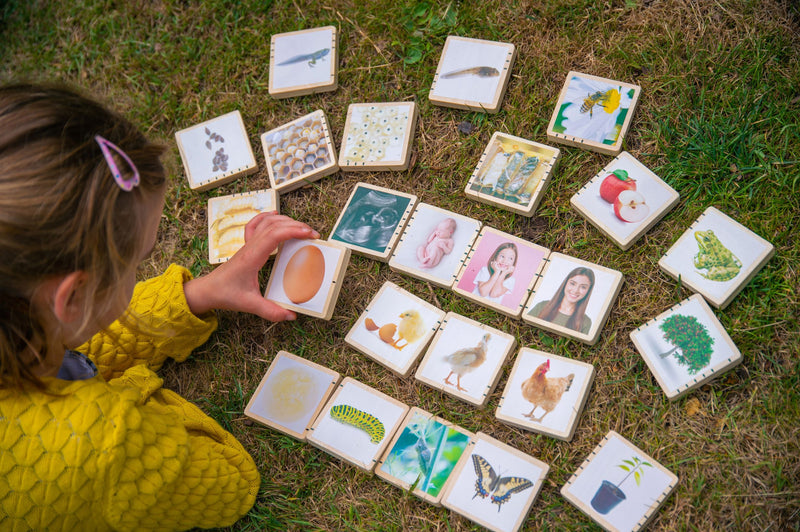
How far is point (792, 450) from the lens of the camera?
6.92 feet

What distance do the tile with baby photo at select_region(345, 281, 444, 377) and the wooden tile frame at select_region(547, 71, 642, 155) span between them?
0.91 metres

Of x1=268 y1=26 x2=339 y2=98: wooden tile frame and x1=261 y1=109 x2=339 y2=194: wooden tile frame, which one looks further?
x1=268 y1=26 x2=339 y2=98: wooden tile frame

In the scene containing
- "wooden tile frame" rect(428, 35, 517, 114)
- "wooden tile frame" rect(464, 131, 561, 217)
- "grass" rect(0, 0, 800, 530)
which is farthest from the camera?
"wooden tile frame" rect(428, 35, 517, 114)

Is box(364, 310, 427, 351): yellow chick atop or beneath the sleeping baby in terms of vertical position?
beneath

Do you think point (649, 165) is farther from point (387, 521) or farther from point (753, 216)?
point (387, 521)

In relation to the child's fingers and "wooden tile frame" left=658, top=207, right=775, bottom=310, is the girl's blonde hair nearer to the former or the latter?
the child's fingers

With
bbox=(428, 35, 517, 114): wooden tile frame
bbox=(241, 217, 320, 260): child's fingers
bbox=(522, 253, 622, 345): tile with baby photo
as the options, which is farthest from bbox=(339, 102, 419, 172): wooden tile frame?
bbox=(522, 253, 622, 345): tile with baby photo

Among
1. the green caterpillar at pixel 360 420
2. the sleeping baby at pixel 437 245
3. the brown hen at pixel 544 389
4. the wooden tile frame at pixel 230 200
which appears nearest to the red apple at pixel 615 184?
the sleeping baby at pixel 437 245

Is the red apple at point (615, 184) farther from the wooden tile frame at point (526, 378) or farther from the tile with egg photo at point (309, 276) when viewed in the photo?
the tile with egg photo at point (309, 276)

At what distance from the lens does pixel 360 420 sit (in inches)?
94.5

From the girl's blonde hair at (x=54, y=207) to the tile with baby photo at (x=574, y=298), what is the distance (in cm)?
148

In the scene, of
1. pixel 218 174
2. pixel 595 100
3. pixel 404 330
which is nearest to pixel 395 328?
pixel 404 330

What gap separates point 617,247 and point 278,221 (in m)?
1.40

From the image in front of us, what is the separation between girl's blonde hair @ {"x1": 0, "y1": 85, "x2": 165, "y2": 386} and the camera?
1538mm
